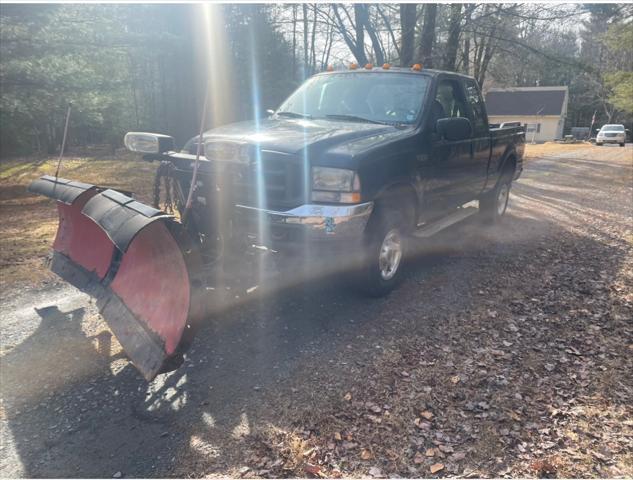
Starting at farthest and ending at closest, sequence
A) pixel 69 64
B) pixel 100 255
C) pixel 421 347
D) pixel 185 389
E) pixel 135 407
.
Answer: pixel 69 64
pixel 100 255
pixel 421 347
pixel 185 389
pixel 135 407

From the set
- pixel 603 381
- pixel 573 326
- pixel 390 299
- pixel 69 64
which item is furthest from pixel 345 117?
pixel 69 64

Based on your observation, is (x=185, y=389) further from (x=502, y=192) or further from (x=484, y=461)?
(x=502, y=192)

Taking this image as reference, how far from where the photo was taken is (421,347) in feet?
12.3

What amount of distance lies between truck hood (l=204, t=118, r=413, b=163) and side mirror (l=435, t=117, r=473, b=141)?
296mm

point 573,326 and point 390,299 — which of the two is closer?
point 573,326

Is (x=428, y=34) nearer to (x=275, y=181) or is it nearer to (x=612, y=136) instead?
(x=275, y=181)

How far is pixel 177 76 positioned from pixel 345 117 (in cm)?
1859

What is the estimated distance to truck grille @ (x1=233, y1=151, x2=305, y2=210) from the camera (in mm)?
3867

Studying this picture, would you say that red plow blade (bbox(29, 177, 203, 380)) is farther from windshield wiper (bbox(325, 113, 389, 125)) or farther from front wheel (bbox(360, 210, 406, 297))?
windshield wiper (bbox(325, 113, 389, 125))

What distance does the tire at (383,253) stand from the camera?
423 cm

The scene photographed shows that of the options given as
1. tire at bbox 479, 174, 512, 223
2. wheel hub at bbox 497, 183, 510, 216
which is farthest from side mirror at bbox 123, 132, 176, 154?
wheel hub at bbox 497, 183, 510, 216

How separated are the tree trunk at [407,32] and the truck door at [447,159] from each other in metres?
9.31

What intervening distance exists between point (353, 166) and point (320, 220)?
20.2 inches

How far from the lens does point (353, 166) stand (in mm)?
3812
